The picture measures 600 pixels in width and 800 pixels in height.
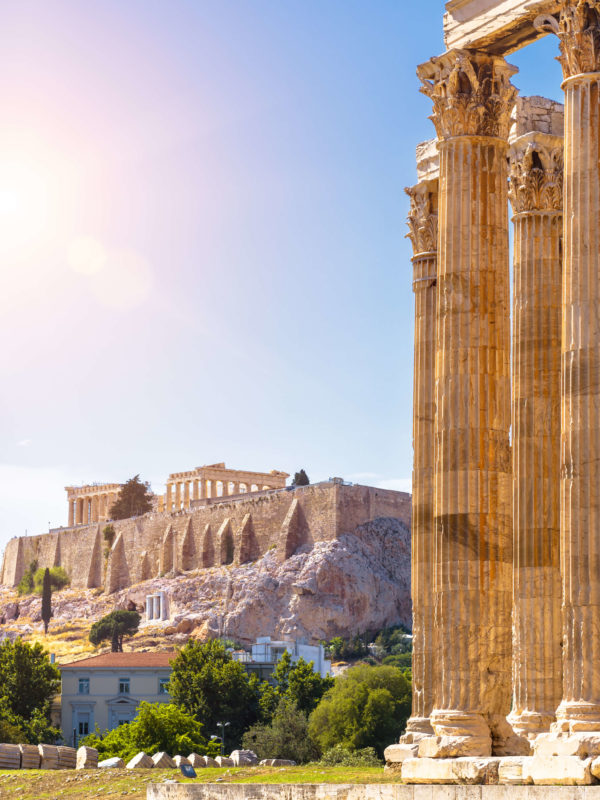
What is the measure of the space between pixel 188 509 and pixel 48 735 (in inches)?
2457

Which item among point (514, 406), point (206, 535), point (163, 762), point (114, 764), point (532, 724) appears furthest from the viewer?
point (206, 535)

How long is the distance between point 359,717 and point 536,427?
5266 cm

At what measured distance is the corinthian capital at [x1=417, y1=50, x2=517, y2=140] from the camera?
59.0 feet

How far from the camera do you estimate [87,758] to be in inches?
1358

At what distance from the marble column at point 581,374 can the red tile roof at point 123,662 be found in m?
78.3

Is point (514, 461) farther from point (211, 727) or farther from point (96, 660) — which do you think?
point (96, 660)

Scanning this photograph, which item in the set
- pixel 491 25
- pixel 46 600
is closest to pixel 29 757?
pixel 491 25

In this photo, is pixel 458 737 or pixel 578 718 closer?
pixel 578 718

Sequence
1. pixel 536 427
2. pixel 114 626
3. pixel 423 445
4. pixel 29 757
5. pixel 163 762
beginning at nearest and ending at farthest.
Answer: pixel 536 427, pixel 423 445, pixel 163 762, pixel 29 757, pixel 114 626

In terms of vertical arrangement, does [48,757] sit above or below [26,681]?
below

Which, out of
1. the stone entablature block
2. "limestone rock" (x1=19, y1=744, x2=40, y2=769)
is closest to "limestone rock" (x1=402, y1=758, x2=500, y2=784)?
the stone entablature block

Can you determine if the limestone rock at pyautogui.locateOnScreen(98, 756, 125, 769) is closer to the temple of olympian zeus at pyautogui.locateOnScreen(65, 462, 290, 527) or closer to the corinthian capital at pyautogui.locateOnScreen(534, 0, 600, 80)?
the corinthian capital at pyautogui.locateOnScreen(534, 0, 600, 80)

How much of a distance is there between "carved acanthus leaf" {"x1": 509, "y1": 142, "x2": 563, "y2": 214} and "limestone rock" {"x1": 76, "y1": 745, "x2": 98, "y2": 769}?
20.0m

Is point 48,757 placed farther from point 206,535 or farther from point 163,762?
point 206,535
